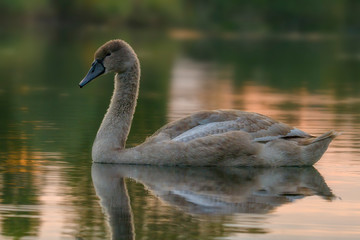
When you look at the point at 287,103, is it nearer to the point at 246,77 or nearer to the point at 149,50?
the point at 246,77

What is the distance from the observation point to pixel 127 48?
13.3m

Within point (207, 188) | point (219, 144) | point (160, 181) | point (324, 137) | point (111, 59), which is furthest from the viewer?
point (111, 59)

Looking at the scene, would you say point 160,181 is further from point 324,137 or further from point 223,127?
point 324,137

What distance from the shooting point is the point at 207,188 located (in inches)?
430

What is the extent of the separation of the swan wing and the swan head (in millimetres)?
1081

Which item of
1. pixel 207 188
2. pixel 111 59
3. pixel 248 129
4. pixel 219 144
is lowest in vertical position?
pixel 207 188

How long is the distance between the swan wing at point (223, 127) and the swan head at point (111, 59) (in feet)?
3.55

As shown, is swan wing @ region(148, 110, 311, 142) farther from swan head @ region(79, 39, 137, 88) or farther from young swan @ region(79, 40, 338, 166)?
swan head @ region(79, 39, 137, 88)

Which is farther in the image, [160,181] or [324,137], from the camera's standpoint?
[324,137]

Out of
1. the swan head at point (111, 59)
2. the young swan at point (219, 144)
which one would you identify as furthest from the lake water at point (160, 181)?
the swan head at point (111, 59)

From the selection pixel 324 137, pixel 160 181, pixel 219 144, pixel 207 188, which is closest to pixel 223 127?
pixel 219 144

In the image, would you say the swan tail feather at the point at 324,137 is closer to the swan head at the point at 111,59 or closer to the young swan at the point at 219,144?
the young swan at the point at 219,144

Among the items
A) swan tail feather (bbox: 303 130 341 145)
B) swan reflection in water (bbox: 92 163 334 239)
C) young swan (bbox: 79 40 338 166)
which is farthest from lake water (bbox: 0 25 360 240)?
swan tail feather (bbox: 303 130 341 145)

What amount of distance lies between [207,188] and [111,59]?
9.76ft
